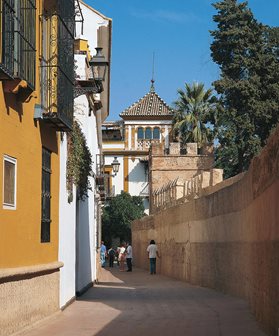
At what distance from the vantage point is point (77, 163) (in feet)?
58.4

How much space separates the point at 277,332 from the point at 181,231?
1935cm

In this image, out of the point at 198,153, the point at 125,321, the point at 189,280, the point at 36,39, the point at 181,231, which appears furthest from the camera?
the point at 198,153

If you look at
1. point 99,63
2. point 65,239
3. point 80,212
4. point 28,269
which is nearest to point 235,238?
point 65,239

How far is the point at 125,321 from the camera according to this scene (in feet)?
45.7

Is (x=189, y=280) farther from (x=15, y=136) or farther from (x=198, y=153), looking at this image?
(x=198, y=153)

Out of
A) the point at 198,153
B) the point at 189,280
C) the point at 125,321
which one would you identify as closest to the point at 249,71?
the point at 198,153

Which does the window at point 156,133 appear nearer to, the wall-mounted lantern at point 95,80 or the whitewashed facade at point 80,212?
the whitewashed facade at point 80,212

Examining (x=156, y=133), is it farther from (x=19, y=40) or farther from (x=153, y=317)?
(x=19, y=40)

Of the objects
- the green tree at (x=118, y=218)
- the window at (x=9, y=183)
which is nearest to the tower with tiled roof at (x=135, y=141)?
the green tree at (x=118, y=218)

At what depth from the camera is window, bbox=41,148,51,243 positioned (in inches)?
537

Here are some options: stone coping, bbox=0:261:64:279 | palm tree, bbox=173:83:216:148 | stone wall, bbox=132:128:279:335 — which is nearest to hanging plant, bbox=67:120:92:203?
stone coping, bbox=0:261:64:279

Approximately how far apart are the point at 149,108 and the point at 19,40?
71.8m

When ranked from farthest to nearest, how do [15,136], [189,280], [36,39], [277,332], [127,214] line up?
1. [127,214]
2. [189,280]
3. [36,39]
4. [15,136]
5. [277,332]

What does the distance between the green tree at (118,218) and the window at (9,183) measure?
194 ft
